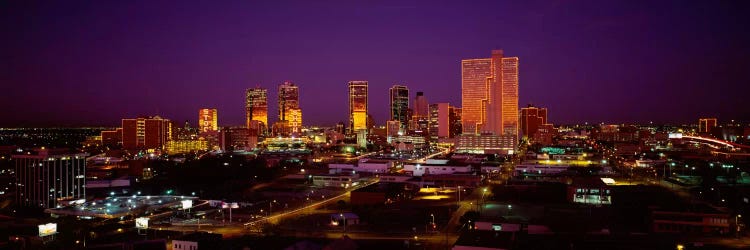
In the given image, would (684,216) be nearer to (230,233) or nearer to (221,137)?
(230,233)

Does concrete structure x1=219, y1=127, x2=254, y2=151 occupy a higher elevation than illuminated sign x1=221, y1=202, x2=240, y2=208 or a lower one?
higher

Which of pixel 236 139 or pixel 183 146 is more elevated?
pixel 236 139

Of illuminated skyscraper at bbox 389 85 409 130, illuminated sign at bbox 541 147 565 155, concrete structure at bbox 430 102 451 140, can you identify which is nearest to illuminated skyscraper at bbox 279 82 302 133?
illuminated skyscraper at bbox 389 85 409 130

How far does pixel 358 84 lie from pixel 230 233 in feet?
164

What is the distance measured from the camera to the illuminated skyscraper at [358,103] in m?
62.3

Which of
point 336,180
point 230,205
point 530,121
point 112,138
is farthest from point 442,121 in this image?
point 230,205

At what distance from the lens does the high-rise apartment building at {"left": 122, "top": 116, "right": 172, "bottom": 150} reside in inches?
1887

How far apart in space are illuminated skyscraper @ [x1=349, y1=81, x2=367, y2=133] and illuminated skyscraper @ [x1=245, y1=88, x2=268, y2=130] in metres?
11.2

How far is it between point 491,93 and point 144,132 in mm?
26952

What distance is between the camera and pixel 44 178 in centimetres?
1670

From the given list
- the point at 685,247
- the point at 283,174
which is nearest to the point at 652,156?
the point at 283,174

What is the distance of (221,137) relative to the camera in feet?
166

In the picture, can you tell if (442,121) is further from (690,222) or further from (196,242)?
(196,242)

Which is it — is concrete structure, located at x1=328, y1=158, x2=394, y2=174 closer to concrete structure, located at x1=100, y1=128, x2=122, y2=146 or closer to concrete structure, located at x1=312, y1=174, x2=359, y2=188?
concrete structure, located at x1=312, y1=174, x2=359, y2=188
